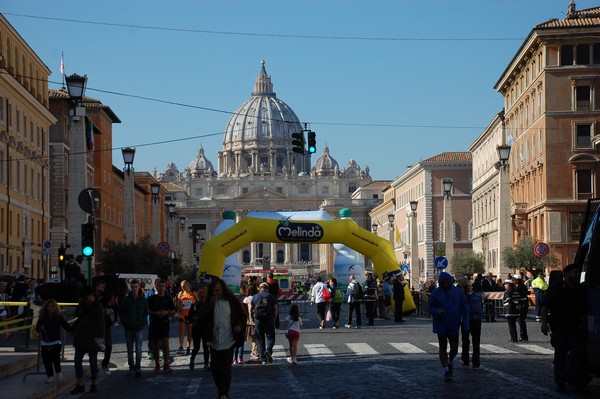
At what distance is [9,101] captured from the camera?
161 feet

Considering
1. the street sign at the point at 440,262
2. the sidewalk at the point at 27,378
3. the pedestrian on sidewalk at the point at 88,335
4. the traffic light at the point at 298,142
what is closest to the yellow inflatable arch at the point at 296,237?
the street sign at the point at 440,262

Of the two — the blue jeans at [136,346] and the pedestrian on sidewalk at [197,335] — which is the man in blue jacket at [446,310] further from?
the blue jeans at [136,346]

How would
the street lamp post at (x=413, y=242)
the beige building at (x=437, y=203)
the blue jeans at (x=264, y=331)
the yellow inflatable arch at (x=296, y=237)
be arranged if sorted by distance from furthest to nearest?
the beige building at (x=437, y=203) → the street lamp post at (x=413, y=242) → the yellow inflatable arch at (x=296, y=237) → the blue jeans at (x=264, y=331)

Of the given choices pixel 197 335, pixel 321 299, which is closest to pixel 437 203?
pixel 321 299

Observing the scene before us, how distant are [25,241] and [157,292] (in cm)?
3004

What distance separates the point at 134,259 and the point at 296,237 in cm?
1643

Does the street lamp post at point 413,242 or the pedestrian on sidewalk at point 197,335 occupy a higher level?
the street lamp post at point 413,242

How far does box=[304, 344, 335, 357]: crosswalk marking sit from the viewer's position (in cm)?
2425

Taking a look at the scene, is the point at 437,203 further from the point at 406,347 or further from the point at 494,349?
the point at 494,349

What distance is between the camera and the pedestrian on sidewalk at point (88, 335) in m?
17.4

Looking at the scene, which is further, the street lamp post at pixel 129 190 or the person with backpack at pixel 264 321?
the street lamp post at pixel 129 190

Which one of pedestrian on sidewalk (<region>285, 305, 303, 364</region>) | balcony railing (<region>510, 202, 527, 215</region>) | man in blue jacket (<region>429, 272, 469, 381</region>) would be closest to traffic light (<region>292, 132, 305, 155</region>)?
pedestrian on sidewalk (<region>285, 305, 303, 364</region>)

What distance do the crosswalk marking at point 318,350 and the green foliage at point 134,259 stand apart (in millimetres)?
31080

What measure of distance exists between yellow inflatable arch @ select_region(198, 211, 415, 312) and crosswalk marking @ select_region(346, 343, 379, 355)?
16.5 m
